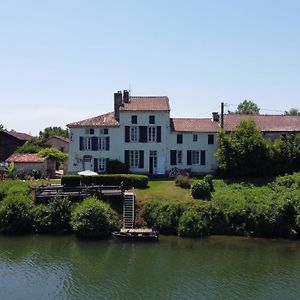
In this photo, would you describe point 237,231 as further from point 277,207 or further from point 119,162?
point 119,162

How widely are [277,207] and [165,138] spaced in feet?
57.3

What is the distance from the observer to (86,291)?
86.0 ft

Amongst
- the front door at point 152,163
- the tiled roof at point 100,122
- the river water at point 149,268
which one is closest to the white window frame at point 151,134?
the front door at point 152,163

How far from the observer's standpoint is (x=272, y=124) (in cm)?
5547

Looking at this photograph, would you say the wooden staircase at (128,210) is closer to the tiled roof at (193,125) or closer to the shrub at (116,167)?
the shrub at (116,167)

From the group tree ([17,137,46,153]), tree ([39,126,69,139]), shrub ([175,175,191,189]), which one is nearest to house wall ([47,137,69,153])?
tree ([17,137,46,153])

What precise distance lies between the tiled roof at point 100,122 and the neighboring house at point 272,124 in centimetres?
1235

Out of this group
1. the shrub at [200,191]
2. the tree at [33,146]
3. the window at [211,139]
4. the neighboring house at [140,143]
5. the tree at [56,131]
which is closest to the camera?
the shrub at [200,191]

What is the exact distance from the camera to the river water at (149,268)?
26219 mm

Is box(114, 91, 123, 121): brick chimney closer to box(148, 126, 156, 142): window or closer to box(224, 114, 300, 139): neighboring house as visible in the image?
box(148, 126, 156, 142): window

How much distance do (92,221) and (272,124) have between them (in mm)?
26944

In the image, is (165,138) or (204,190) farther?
(165,138)

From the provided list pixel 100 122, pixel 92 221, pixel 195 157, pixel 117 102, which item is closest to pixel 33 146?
pixel 100 122

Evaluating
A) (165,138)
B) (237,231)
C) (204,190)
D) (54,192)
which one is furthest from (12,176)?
(237,231)
